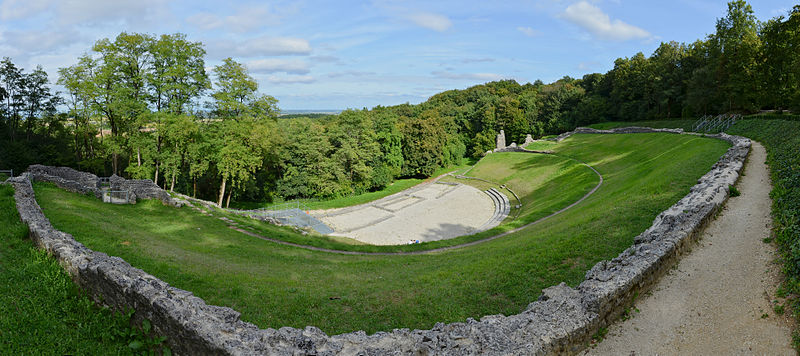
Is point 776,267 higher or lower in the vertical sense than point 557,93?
lower

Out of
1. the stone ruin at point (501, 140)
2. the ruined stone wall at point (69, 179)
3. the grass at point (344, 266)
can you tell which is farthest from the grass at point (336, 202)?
the stone ruin at point (501, 140)

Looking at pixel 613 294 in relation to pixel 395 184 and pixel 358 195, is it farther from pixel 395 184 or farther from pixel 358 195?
pixel 395 184

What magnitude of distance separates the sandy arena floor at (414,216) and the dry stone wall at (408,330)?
2048cm

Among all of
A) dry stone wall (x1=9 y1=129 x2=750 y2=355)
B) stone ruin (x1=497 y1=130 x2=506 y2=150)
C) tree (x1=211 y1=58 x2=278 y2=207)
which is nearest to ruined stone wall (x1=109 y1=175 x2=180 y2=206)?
tree (x1=211 y1=58 x2=278 y2=207)

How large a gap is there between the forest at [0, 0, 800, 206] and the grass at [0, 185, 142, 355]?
801 inches

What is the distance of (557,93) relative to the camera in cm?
8306

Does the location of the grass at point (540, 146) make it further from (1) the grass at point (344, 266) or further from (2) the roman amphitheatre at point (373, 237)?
(1) the grass at point (344, 266)

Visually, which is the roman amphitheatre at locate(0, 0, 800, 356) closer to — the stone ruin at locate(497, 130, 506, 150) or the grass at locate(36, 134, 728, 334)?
the grass at locate(36, 134, 728, 334)

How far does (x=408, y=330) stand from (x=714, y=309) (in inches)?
242

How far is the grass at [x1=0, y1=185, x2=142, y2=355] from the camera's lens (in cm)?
671

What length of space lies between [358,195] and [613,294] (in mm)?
43353

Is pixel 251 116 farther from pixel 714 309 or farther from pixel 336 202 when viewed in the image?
pixel 714 309

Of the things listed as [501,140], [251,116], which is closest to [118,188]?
[251,116]

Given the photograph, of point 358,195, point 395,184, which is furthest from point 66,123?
point 395,184
